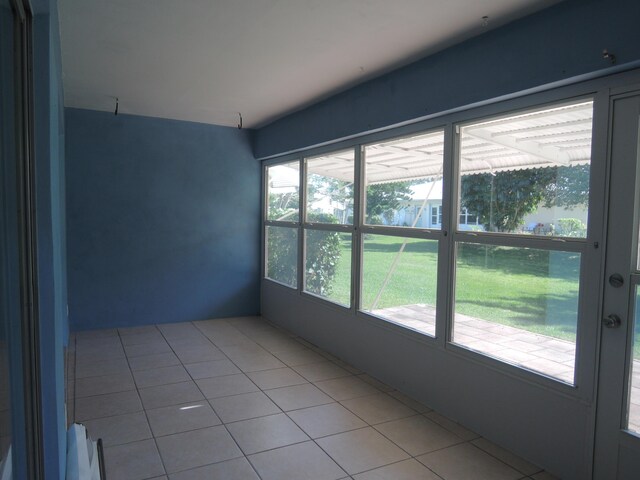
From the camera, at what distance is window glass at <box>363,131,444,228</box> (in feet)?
10.5

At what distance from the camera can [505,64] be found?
247 cm

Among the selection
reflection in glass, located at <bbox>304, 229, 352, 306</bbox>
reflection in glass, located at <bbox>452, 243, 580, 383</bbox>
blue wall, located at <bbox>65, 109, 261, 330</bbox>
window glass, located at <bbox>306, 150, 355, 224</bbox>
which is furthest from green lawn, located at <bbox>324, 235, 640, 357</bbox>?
blue wall, located at <bbox>65, 109, 261, 330</bbox>

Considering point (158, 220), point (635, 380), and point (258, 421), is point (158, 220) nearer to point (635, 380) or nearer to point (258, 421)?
point (258, 421)

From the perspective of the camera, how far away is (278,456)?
2512 mm

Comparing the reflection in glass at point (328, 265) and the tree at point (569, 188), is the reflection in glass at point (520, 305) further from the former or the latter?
the reflection in glass at point (328, 265)

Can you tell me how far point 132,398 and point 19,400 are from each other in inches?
82.8

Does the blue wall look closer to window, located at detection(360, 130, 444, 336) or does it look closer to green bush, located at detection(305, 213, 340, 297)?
green bush, located at detection(305, 213, 340, 297)

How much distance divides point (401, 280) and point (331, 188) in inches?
54.9

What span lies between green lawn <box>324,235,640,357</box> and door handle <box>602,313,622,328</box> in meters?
0.11

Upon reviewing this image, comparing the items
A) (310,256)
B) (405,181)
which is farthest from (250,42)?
(310,256)

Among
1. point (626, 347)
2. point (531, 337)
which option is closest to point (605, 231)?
point (626, 347)

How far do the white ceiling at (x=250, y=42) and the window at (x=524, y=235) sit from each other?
647 millimetres

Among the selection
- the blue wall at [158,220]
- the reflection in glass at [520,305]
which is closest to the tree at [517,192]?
the reflection in glass at [520,305]

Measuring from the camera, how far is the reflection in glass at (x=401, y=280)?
3238mm
